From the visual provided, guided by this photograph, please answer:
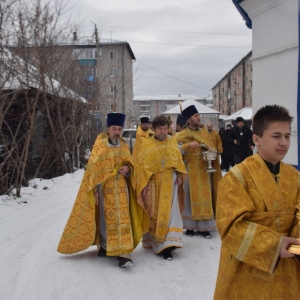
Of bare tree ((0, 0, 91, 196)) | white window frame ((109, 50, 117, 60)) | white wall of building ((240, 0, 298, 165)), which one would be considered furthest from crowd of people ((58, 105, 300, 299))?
white window frame ((109, 50, 117, 60))

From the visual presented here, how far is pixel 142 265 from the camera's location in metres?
4.65

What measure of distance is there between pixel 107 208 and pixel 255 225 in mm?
3050

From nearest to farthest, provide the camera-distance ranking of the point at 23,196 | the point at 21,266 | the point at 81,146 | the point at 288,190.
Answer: the point at 288,190 < the point at 21,266 < the point at 23,196 < the point at 81,146

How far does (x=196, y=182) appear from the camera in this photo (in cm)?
594

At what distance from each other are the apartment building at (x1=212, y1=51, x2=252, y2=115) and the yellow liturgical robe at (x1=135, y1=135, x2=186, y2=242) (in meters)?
37.4

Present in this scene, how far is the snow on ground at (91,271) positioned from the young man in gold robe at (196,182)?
0.24 meters

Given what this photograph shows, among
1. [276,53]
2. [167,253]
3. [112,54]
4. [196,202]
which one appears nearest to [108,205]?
[167,253]

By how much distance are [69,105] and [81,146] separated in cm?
246

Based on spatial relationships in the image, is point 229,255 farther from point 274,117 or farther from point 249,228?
point 274,117

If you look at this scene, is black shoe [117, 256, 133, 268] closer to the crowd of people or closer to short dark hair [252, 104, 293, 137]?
the crowd of people

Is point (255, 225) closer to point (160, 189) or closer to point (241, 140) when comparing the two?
point (160, 189)

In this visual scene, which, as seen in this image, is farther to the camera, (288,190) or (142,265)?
(142,265)

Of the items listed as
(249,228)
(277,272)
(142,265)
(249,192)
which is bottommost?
(142,265)

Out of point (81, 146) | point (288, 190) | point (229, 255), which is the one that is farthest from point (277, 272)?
point (81, 146)
